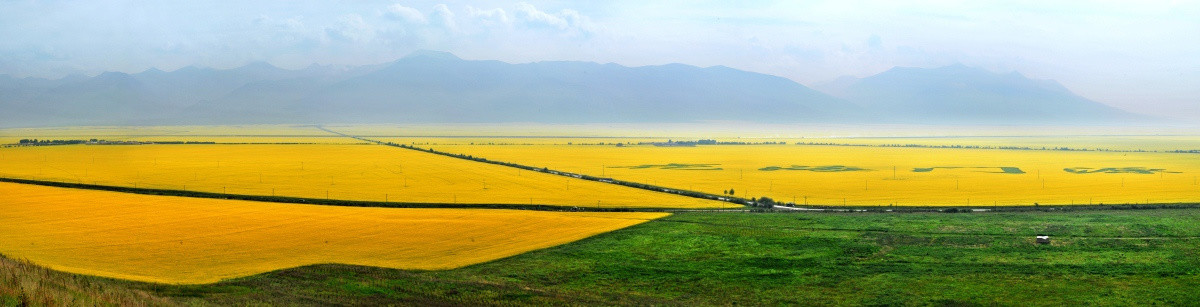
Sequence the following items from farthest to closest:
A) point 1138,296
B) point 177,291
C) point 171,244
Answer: point 171,244 → point 1138,296 → point 177,291

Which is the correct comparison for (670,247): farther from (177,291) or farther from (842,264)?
(177,291)

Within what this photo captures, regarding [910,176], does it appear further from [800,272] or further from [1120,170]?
[800,272]

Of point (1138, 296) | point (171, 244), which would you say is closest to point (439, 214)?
point (171, 244)

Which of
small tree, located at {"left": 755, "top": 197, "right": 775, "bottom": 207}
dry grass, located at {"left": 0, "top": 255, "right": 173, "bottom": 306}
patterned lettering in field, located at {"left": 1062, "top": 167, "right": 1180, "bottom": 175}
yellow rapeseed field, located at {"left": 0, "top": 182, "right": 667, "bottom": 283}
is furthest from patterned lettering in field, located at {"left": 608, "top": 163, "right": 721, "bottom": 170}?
dry grass, located at {"left": 0, "top": 255, "right": 173, "bottom": 306}

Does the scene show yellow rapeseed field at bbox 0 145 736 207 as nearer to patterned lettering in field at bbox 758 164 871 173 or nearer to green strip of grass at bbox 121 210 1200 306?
green strip of grass at bbox 121 210 1200 306

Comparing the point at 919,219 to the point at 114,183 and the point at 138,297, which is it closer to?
the point at 138,297

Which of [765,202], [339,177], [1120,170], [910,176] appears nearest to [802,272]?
[765,202]

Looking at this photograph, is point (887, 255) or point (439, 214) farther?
point (439, 214)

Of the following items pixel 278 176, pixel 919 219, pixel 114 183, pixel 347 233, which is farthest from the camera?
pixel 278 176
